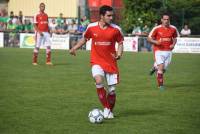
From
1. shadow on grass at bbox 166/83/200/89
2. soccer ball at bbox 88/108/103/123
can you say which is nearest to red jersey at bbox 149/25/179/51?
shadow on grass at bbox 166/83/200/89

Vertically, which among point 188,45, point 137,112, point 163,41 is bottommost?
point 137,112

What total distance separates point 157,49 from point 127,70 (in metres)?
6.31

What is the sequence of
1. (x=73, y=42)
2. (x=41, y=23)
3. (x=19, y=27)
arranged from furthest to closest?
(x=19, y=27) → (x=73, y=42) → (x=41, y=23)

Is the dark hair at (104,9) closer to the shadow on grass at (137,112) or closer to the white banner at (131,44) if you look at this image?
the shadow on grass at (137,112)

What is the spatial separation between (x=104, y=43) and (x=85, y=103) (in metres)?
2.39

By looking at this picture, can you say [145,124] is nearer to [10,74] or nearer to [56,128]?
[56,128]

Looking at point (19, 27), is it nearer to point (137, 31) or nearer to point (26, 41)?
point (26, 41)

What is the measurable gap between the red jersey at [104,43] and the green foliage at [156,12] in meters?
33.8

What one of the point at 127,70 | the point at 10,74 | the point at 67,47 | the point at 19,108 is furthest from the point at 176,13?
the point at 19,108

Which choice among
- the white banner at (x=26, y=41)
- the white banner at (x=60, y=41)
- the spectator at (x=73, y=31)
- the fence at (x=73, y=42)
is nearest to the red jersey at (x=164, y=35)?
the fence at (x=73, y=42)

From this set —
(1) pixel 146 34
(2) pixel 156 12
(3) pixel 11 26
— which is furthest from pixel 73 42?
(2) pixel 156 12

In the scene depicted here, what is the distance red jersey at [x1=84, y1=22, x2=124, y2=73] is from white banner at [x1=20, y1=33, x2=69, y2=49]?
29.8 metres

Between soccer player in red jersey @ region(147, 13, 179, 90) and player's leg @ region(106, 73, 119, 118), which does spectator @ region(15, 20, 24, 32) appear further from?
player's leg @ region(106, 73, 119, 118)

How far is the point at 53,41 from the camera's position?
42531 millimetres
